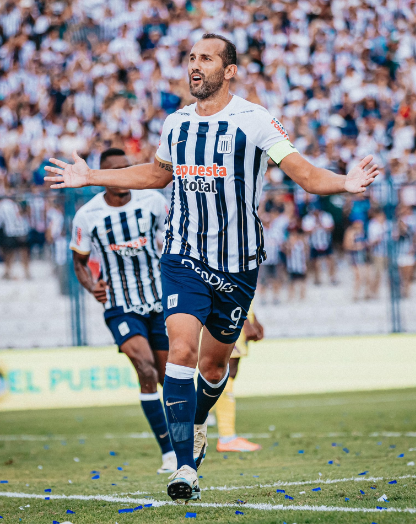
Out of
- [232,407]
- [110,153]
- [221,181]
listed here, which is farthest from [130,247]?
[221,181]

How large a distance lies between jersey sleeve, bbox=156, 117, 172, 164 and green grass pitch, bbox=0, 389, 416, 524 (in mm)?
2074

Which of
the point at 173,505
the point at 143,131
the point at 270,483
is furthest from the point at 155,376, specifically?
the point at 143,131

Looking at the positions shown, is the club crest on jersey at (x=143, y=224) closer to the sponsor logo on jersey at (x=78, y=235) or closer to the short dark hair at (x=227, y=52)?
the sponsor logo on jersey at (x=78, y=235)

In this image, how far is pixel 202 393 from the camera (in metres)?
5.02

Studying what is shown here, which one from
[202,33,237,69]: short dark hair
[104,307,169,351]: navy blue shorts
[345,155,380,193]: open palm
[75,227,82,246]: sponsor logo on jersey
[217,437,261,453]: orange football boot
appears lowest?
[217,437,261,453]: orange football boot

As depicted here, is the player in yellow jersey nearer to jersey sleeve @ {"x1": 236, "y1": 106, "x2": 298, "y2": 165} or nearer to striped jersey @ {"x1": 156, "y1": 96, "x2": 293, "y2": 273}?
striped jersey @ {"x1": 156, "y1": 96, "x2": 293, "y2": 273}

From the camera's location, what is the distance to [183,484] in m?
4.02

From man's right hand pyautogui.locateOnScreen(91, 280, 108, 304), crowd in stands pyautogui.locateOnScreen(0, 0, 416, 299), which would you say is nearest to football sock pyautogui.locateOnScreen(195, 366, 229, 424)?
man's right hand pyautogui.locateOnScreen(91, 280, 108, 304)

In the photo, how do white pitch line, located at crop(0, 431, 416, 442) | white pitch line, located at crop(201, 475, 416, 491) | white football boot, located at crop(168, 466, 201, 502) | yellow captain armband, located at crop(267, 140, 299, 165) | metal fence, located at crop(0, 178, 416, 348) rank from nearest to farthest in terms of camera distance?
white football boot, located at crop(168, 466, 201, 502) < yellow captain armband, located at crop(267, 140, 299, 165) < white pitch line, located at crop(201, 475, 416, 491) < white pitch line, located at crop(0, 431, 416, 442) < metal fence, located at crop(0, 178, 416, 348)

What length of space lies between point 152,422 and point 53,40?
573 inches

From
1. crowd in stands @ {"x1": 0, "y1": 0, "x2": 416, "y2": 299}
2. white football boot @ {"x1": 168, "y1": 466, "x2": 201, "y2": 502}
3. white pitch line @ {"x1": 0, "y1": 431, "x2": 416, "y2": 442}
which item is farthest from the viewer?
crowd in stands @ {"x1": 0, "y1": 0, "x2": 416, "y2": 299}

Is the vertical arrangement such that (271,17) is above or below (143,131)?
above

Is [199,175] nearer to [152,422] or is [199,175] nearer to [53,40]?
[152,422]

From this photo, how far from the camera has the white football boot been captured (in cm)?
402
